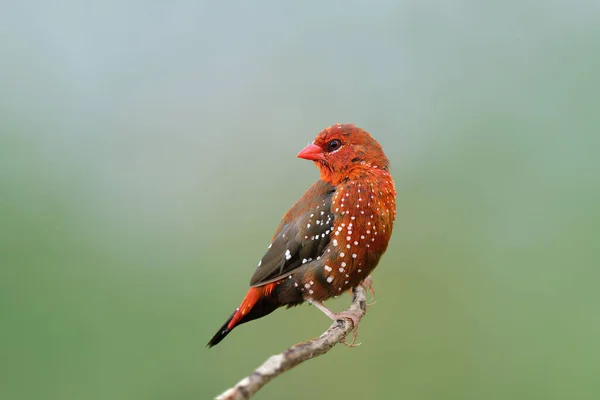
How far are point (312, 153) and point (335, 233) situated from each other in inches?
17.7

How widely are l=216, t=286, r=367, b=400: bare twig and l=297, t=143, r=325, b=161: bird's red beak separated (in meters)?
0.89

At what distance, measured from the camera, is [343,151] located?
3025 millimetres

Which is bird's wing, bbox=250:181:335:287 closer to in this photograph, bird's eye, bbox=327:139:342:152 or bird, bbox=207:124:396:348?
bird, bbox=207:124:396:348

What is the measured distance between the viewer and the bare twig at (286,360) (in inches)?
63.6

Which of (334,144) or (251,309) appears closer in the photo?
(251,309)

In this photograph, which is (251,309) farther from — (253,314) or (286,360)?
(286,360)

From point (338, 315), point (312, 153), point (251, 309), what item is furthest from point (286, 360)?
point (312, 153)

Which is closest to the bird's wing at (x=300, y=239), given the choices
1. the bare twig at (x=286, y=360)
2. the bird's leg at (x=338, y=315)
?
the bird's leg at (x=338, y=315)

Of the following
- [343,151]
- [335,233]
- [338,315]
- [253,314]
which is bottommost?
[338,315]

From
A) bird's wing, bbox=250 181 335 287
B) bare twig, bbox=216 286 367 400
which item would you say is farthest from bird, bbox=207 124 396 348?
bare twig, bbox=216 286 367 400

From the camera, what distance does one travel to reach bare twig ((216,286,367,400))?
5.30 ft

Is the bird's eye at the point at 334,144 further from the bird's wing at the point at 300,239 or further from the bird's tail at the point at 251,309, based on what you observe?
the bird's tail at the point at 251,309

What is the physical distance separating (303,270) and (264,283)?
0.84ft

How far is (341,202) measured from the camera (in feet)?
9.89
